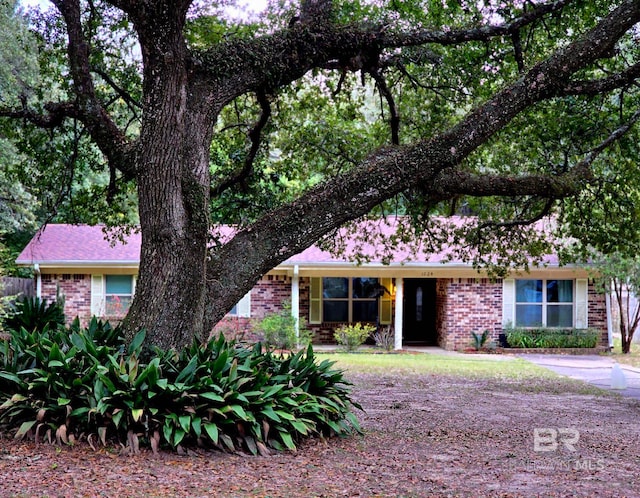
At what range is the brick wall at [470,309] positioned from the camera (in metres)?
21.2

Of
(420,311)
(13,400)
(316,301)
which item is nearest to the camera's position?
(13,400)

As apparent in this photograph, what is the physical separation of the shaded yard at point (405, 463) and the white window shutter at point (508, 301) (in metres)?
10.5

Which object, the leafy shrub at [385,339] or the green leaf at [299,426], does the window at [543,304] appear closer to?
the leafy shrub at [385,339]

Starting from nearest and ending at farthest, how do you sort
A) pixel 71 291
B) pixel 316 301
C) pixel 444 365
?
pixel 444 365 < pixel 71 291 < pixel 316 301

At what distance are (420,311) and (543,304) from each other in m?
4.08

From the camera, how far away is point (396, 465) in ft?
21.3

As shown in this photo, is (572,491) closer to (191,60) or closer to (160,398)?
(160,398)

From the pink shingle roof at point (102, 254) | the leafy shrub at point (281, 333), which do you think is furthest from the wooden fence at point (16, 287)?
the leafy shrub at point (281, 333)

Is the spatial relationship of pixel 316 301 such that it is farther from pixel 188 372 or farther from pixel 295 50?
pixel 188 372

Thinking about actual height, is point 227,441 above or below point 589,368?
above

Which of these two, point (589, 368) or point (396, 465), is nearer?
point (396, 465)

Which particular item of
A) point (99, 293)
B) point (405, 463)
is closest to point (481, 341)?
point (99, 293)

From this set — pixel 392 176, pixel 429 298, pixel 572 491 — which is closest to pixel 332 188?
pixel 392 176

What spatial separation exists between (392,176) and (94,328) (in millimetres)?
3787
